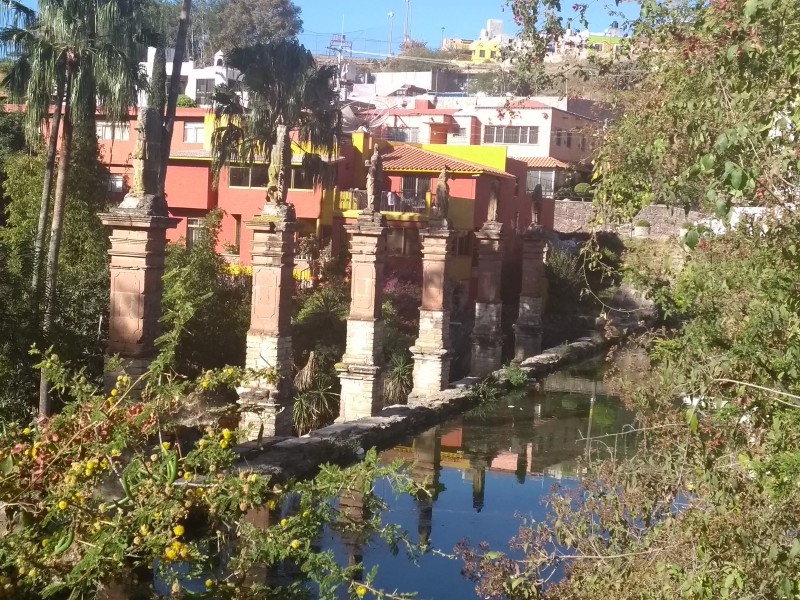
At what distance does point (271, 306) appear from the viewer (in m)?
14.1

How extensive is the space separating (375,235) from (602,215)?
825 centimetres

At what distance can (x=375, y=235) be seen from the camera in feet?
53.9

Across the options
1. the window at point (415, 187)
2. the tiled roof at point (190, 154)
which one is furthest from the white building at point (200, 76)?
the window at point (415, 187)

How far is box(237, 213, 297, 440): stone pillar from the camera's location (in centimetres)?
1390

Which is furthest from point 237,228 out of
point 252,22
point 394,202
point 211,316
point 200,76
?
point 252,22

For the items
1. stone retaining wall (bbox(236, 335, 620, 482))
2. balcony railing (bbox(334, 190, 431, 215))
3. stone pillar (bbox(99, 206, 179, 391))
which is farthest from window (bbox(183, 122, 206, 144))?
stone pillar (bbox(99, 206, 179, 391))

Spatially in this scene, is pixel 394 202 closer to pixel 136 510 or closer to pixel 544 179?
pixel 544 179

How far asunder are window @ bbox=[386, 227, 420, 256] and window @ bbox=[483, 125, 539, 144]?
1508cm

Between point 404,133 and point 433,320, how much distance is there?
1075 inches

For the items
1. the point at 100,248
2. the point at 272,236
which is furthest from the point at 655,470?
the point at 100,248

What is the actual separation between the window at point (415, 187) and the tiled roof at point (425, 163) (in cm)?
46

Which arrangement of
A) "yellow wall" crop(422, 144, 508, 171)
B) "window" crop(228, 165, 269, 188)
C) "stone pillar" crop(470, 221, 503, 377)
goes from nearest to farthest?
"stone pillar" crop(470, 221, 503, 377), "window" crop(228, 165, 269, 188), "yellow wall" crop(422, 144, 508, 171)

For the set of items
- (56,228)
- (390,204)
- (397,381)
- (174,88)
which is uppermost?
(174,88)

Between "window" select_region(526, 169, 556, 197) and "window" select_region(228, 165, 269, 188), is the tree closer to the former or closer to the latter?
"window" select_region(526, 169, 556, 197)
